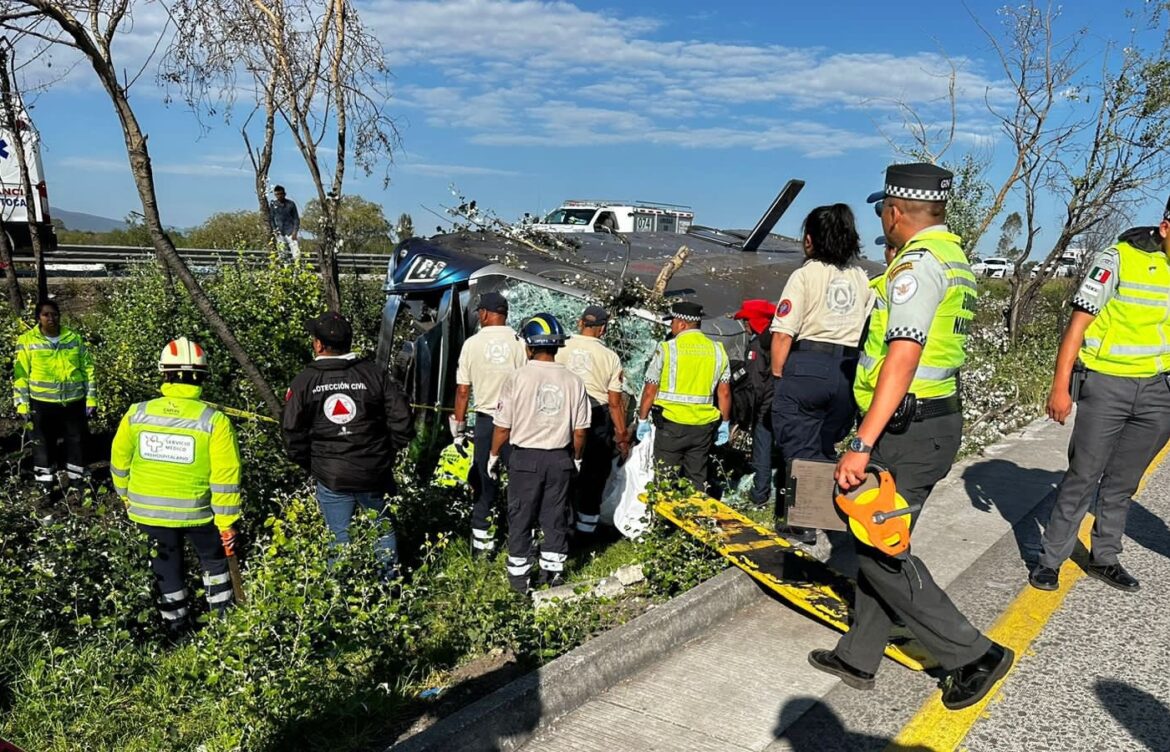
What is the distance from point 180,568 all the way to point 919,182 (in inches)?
164

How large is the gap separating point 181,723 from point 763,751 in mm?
2265

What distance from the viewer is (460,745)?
2865mm

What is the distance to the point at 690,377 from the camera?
6012 mm

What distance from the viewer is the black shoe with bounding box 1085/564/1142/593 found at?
454 centimetres

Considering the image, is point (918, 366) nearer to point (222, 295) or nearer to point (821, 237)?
point (821, 237)

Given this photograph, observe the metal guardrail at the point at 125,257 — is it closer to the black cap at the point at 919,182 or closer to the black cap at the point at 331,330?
the black cap at the point at 331,330

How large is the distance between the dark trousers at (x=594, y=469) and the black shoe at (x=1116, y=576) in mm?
3026

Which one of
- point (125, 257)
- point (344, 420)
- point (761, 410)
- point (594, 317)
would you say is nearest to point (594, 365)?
point (594, 317)

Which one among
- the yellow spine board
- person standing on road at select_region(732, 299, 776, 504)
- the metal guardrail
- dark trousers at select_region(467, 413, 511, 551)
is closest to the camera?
the yellow spine board

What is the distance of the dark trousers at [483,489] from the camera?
575 cm

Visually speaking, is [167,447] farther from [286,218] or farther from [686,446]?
[286,218]

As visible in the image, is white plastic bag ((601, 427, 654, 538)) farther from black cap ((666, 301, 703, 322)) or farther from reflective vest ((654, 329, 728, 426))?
black cap ((666, 301, 703, 322))

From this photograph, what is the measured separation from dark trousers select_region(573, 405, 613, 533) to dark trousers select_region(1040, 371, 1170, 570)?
9.25 ft

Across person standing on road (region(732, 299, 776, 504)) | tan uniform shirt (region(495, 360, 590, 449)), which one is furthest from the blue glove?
tan uniform shirt (region(495, 360, 590, 449))
